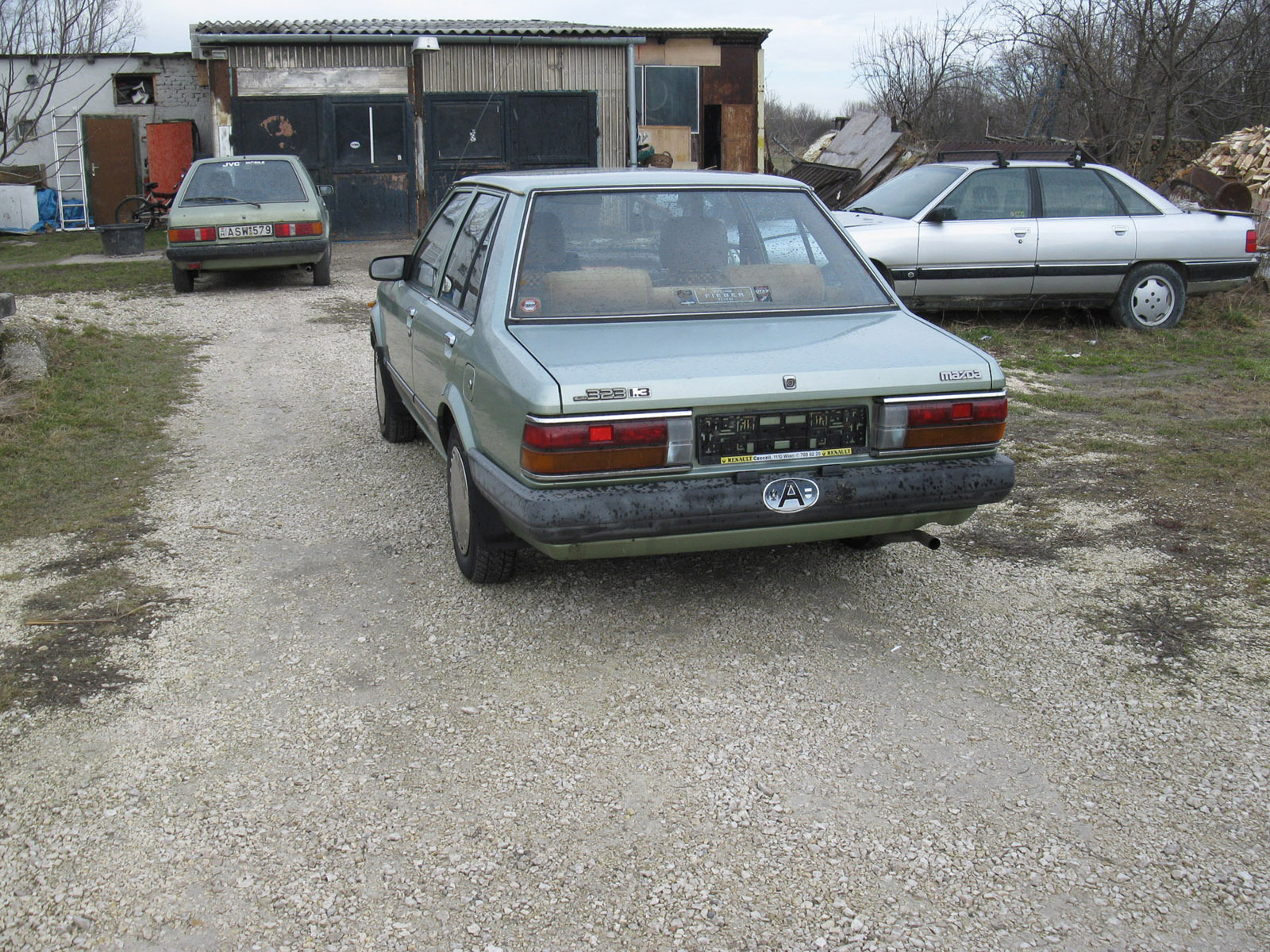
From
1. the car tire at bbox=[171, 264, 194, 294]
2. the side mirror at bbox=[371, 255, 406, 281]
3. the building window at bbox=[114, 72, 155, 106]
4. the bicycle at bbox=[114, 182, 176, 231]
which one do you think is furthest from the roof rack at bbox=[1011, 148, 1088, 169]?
the building window at bbox=[114, 72, 155, 106]

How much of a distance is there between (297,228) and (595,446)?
10.2m

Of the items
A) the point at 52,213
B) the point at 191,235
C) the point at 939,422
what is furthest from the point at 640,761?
the point at 52,213

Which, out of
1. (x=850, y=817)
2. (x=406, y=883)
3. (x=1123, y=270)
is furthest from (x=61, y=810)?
(x=1123, y=270)

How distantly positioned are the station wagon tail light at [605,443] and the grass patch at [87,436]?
2.63m

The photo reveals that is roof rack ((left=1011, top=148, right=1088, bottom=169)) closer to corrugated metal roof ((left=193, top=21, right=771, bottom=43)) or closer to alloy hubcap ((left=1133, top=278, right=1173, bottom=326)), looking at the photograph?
alloy hubcap ((left=1133, top=278, right=1173, bottom=326))

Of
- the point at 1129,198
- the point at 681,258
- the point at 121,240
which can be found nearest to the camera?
the point at 681,258

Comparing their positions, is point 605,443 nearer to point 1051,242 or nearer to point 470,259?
point 470,259

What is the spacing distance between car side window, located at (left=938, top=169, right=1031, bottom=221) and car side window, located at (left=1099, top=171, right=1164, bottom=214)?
789 mm

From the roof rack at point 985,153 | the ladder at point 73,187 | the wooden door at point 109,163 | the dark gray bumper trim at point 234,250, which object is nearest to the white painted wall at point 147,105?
the wooden door at point 109,163

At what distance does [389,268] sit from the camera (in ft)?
19.0

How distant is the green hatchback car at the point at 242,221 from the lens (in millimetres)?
12570

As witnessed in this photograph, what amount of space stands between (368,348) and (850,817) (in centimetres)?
777

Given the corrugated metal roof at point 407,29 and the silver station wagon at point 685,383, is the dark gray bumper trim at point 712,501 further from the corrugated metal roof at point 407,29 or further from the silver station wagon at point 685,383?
the corrugated metal roof at point 407,29

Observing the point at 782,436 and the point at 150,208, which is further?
the point at 150,208
